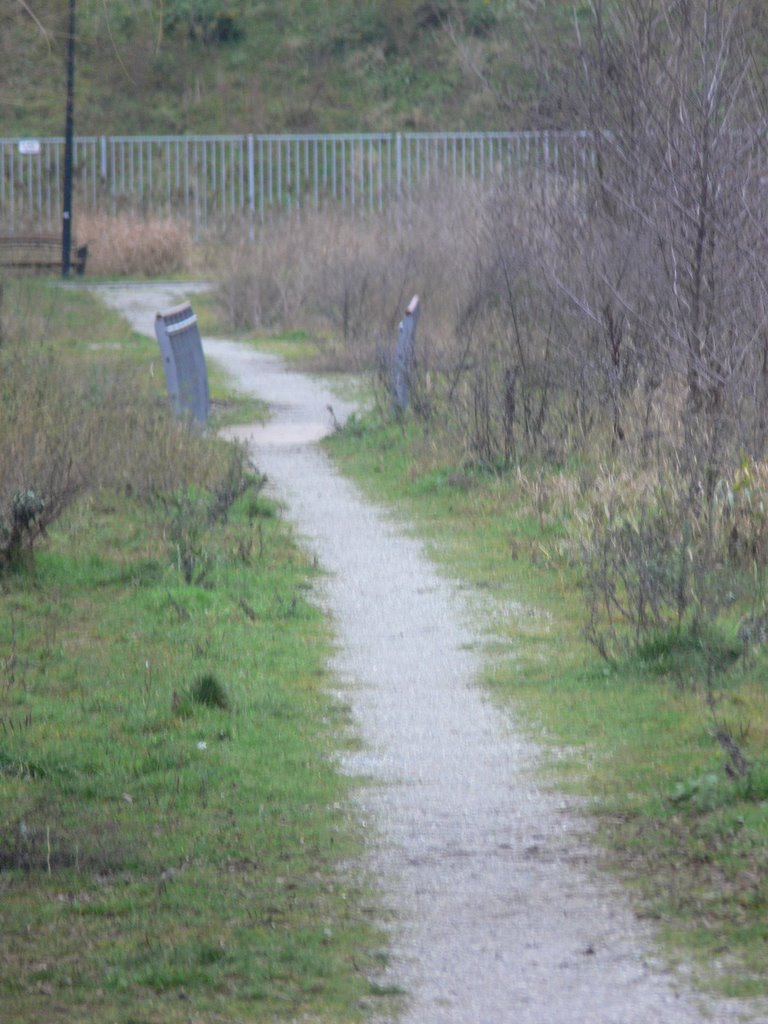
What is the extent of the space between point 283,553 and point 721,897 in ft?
16.7

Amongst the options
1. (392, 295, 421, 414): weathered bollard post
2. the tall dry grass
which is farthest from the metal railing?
the tall dry grass

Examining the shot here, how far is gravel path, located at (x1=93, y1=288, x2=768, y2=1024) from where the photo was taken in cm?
387

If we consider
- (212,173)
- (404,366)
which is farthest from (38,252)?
(404,366)

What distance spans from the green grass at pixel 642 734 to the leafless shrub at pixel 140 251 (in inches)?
808

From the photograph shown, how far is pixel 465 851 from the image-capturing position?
16.1 ft

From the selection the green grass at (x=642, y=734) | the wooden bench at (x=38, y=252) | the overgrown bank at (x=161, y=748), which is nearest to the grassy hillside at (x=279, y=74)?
the wooden bench at (x=38, y=252)

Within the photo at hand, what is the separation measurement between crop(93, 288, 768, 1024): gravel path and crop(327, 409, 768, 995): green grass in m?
0.12

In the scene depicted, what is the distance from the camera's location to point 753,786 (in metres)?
5.15

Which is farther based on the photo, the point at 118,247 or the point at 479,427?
the point at 118,247

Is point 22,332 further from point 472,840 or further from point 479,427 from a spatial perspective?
point 472,840

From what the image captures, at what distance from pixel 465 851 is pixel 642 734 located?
128 cm

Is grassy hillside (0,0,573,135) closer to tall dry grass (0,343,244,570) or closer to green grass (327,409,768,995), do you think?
tall dry grass (0,343,244,570)

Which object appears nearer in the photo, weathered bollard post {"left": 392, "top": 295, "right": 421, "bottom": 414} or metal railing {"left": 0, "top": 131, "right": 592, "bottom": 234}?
weathered bollard post {"left": 392, "top": 295, "right": 421, "bottom": 414}

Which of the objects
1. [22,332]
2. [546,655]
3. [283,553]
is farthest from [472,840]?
[22,332]
